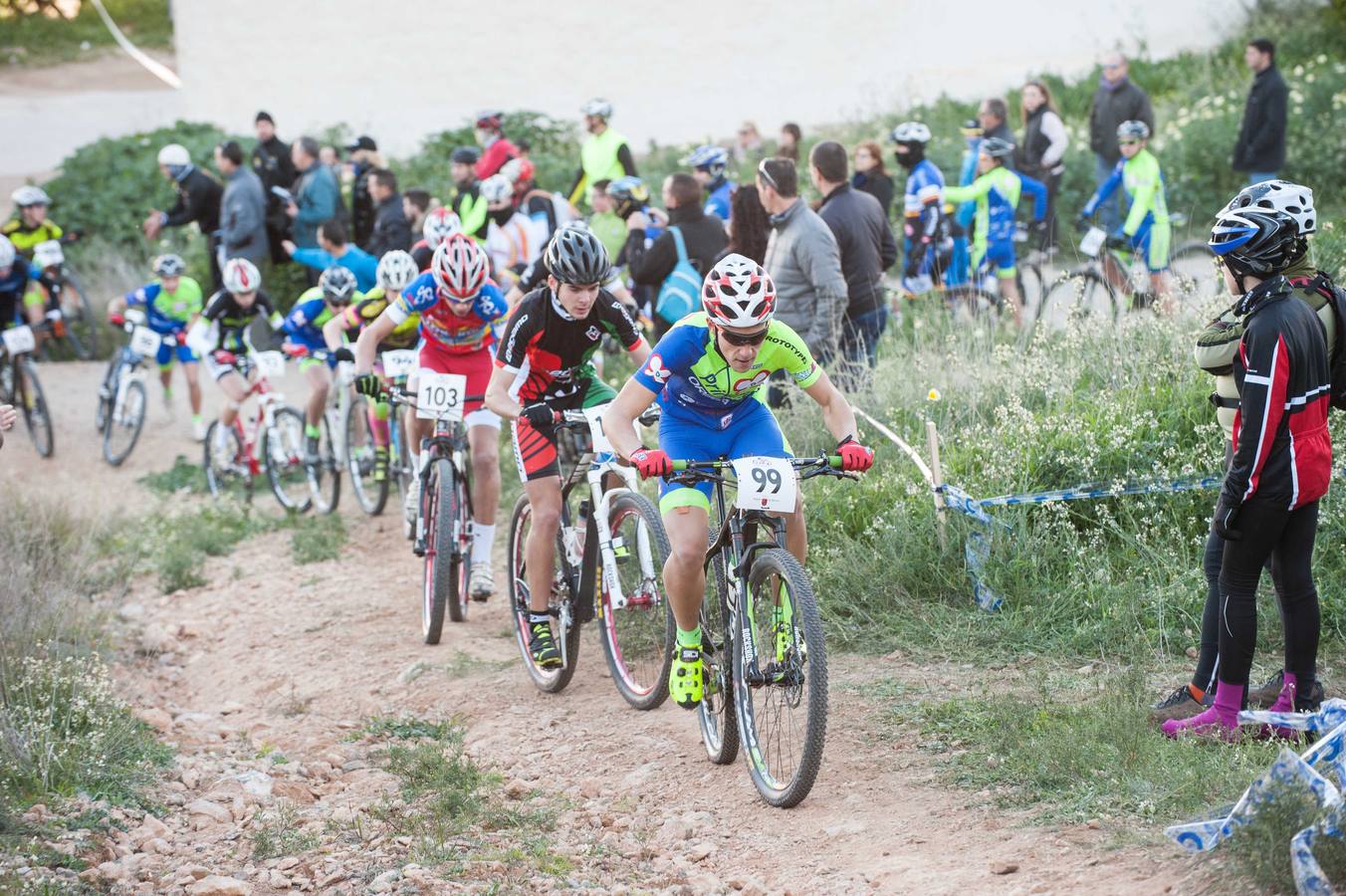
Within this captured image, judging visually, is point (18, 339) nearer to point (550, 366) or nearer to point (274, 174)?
point (274, 174)

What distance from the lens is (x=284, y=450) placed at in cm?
1172

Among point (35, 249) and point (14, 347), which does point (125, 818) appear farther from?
point (35, 249)

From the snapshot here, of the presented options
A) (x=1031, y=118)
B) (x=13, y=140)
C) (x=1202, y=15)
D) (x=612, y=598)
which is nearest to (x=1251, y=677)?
(x=612, y=598)

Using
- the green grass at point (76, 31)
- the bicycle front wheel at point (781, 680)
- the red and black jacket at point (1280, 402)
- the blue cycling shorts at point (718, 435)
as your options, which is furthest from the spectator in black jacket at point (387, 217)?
the green grass at point (76, 31)

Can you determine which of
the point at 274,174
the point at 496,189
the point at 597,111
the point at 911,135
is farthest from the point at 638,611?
the point at 274,174

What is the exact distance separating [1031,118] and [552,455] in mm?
8829

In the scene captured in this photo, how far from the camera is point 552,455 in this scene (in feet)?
22.4

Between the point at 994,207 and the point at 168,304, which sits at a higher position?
the point at 994,207

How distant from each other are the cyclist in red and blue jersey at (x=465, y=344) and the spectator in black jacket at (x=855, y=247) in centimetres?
227

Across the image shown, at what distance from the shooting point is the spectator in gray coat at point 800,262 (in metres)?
8.49

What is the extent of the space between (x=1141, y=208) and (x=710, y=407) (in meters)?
6.96

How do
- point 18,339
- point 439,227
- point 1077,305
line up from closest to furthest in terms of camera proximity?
point 1077,305
point 439,227
point 18,339

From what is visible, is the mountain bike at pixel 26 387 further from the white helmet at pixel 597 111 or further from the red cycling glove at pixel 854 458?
the red cycling glove at pixel 854 458

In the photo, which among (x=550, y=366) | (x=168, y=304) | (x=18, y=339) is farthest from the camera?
(x=18, y=339)
